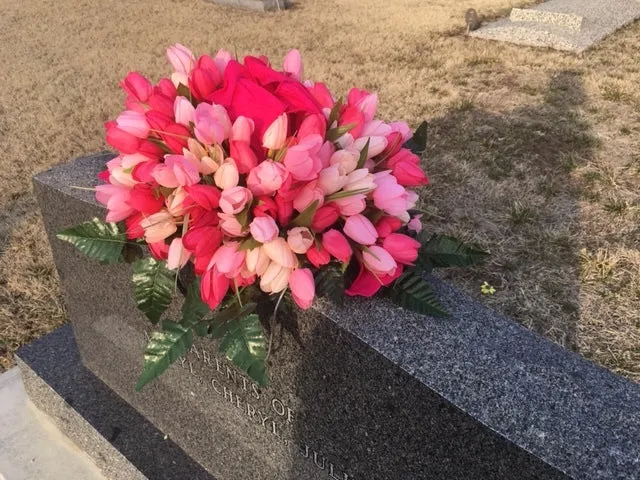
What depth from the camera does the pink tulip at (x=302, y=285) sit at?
4.06ft

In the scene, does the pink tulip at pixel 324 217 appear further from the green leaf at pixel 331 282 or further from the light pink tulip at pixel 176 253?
the light pink tulip at pixel 176 253

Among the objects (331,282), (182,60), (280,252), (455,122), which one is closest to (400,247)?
(331,282)

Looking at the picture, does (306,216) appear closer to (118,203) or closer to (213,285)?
(213,285)

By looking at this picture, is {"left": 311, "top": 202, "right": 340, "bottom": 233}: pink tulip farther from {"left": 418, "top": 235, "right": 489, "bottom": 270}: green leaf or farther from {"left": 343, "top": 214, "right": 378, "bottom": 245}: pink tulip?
{"left": 418, "top": 235, "right": 489, "bottom": 270}: green leaf

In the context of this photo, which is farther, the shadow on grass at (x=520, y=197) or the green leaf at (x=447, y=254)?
the shadow on grass at (x=520, y=197)

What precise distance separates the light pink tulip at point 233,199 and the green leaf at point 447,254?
50 cm

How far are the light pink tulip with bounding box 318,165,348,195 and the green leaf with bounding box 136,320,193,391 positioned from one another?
537 millimetres

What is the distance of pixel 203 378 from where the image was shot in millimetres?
1963

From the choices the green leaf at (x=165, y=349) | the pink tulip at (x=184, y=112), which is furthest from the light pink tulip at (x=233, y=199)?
the green leaf at (x=165, y=349)

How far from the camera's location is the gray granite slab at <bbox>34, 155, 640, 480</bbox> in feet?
3.87

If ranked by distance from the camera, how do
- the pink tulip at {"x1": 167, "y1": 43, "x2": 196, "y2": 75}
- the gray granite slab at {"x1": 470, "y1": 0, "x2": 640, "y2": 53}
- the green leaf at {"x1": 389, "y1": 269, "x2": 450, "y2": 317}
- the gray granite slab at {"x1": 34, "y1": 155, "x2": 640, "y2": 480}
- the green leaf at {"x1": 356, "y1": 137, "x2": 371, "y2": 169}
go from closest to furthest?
1. the gray granite slab at {"x1": 34, "y1": 155, "x2": 640, "y2": 480}
2. the green leaf at {"x1": 356, "y1": 137, "x2": 371, "y2": 169}
3. the green leaf at {"x1": 389, "y1": 269, "x2": 450, "y2": 317}
4. the pink tulip at {"x1": 167, "y1": 43, "x2": 196, "y2": 75}
5. the gray granite slab at {"x1": 470, "y1": 0, "x2": 640, "y2": 53}

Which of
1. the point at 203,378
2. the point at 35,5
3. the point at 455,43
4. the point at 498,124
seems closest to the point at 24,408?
the point at 203,378

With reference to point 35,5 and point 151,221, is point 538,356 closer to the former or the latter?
point 151,221

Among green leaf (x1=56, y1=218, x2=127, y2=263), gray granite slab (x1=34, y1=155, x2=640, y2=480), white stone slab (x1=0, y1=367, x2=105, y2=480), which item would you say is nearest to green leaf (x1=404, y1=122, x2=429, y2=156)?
gray granite slab (x1=34, y1=155, x2=640, y2=480)
